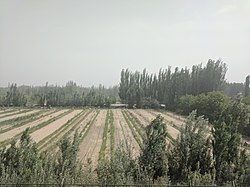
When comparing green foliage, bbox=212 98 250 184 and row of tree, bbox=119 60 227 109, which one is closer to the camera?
green foliage, bbox=212 98 250 184

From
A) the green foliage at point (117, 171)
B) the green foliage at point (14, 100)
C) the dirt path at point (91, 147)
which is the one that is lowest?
the dirt path at point (91, 147)

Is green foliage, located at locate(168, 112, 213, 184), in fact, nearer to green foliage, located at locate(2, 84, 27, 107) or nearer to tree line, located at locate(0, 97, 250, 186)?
tree line, located at locate(0, 97, 250, 186)

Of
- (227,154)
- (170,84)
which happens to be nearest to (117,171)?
(227,154)

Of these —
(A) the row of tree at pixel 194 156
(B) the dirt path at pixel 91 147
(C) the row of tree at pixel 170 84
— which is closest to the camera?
(A) the row of tree at pixel 194 156

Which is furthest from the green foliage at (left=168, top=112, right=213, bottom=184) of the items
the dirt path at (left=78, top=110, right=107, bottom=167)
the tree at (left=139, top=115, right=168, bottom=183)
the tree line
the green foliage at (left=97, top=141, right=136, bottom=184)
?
the dirt path at (left=78, top=110, right=107, bottom=167)

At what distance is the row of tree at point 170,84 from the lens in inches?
3086

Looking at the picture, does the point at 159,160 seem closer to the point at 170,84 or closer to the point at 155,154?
the point at 155,154

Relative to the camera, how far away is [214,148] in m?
17.9

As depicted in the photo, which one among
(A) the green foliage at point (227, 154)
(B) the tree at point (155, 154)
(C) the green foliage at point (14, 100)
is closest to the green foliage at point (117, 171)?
(B) the tree at point (155, 154)

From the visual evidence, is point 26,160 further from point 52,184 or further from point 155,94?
point 155,94

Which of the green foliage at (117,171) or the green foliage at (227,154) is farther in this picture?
the green foliage at (227,154)

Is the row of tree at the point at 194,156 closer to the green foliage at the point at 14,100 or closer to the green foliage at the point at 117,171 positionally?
the green foliage at the point at 117,171

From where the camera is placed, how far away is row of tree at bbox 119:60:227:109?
257 feet

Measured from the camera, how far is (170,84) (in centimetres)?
9156
